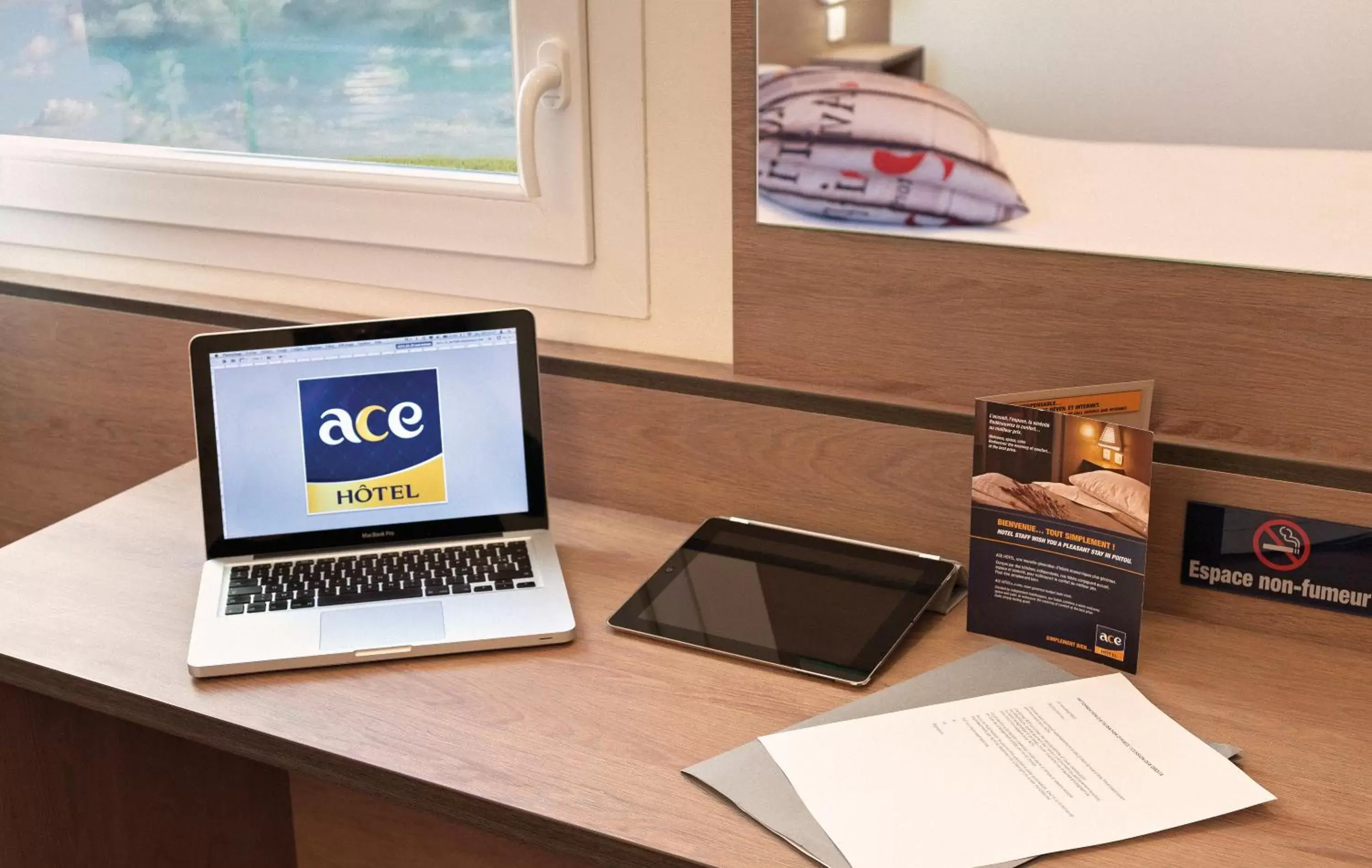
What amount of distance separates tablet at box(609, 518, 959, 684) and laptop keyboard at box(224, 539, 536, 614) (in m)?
0.13

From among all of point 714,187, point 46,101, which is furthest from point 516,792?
point 46,101

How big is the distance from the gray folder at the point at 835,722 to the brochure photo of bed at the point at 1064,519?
0.04 meters

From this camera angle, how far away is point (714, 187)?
1312 millimetres

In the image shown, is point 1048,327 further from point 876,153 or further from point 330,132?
point 330,132

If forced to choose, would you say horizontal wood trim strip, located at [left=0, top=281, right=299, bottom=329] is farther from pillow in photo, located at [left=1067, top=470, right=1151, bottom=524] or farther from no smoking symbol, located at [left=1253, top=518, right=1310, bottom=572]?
no smoking symbol, located at [left=1253, top=518, right=1310, bottom=572]

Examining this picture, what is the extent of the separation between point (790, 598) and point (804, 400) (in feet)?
0.70

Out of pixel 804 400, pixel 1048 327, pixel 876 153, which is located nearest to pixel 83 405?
pixel 804 400

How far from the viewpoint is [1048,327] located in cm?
117

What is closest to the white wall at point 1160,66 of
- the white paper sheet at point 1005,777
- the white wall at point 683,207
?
the white wall at point 683,207

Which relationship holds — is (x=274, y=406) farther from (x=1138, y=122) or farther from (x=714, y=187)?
(x=1138, y=122)

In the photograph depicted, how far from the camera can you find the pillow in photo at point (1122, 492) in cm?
101

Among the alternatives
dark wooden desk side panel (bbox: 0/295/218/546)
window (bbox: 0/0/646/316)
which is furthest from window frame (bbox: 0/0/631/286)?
dark wooden desk side panel (bbox: 0/295/218/546)

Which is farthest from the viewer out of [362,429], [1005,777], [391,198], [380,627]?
[391,198]

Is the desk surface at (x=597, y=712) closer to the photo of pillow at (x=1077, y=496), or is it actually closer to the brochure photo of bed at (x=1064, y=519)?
the brochure photo of bed at (x=1064, y=519)
